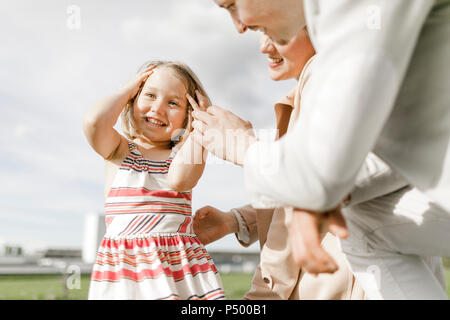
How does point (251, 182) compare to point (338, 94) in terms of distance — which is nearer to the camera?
point (338, 94)

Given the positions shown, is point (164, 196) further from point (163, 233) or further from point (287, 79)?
point (287, 79)

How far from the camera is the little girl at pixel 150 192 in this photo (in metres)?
1.80

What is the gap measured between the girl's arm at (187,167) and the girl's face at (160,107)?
0.22 metres

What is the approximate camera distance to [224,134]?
162 cm

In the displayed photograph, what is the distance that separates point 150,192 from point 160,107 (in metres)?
0.48

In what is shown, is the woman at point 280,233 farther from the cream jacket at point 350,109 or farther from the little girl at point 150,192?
the cream jacket at point 350,109

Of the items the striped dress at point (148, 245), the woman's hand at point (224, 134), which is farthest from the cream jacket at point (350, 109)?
the striped dress at point (148, 245)

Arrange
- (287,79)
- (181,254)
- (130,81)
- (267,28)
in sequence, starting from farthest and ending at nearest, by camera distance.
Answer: (287,79), (130,81), (181,254), (267,28)

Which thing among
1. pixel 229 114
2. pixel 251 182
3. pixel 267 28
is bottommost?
pixel 251 182

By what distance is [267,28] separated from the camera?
54.3 inches

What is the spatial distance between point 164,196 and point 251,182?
1.09 meters

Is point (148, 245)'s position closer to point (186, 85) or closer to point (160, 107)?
point (160, 107)

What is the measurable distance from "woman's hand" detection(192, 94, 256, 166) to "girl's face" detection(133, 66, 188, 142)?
0.43m
